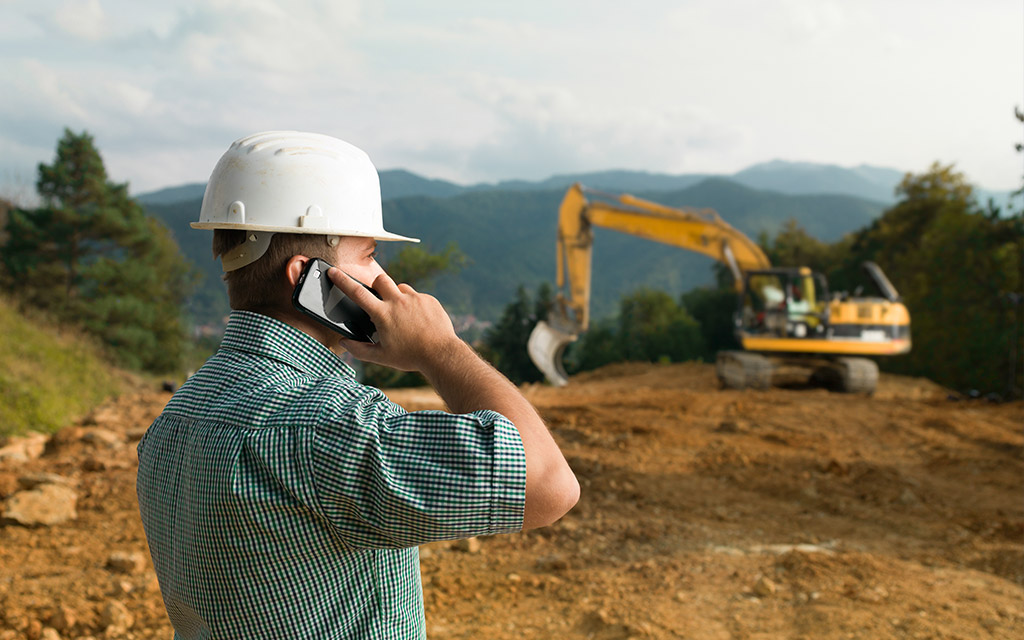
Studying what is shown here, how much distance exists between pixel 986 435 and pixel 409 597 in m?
11.1

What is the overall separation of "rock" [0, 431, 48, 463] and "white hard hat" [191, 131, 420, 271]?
24.5ft

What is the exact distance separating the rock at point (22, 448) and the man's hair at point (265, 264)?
7.50 meters

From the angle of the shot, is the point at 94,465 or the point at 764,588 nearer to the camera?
the point at 764,588

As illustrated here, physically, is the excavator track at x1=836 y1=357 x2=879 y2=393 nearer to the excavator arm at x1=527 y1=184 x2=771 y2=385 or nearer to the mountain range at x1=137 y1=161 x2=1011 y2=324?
the excavator arm at x1=527 y1=184 x2=771 y2=385

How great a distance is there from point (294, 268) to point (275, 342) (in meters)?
0.15

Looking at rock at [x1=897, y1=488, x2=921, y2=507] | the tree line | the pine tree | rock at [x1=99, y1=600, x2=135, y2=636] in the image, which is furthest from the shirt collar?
the pine tree

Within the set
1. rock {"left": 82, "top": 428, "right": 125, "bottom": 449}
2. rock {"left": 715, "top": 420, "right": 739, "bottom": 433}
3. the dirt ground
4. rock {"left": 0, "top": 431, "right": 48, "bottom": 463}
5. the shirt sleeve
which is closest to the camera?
the shirt sleeve

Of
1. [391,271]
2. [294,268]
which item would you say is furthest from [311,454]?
[391,271]

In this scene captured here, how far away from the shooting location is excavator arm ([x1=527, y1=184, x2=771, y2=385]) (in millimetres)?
14586

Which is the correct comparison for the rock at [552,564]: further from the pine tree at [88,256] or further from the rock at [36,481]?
the pine tree at [88,256]

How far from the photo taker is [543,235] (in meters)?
109

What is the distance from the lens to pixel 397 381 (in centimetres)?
3247

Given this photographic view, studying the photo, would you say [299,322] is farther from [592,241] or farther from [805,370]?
[592,241]

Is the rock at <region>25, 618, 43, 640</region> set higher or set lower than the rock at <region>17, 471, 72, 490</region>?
lower
